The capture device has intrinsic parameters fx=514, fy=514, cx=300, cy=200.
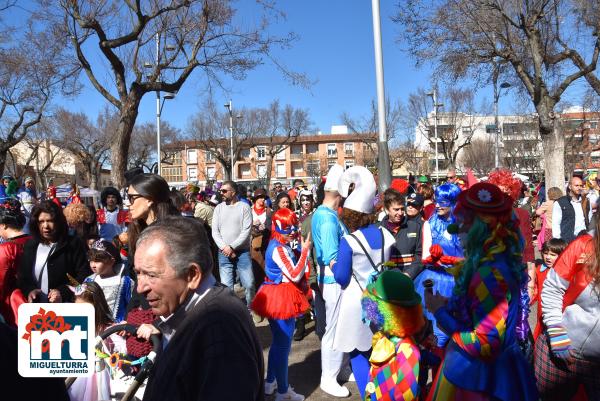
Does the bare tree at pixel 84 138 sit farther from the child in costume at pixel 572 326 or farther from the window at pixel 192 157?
the child in costume at pixel 572 326

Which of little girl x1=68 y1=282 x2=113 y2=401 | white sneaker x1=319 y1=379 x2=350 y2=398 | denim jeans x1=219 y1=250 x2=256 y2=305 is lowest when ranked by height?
white sneaker x1=319 y1=379 x2=350 y2=398

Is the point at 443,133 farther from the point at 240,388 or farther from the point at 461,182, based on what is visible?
the point at 240,388

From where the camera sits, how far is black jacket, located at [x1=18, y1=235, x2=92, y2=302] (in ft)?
14.4

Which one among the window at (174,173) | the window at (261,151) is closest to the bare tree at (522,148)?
the window at (261,151)

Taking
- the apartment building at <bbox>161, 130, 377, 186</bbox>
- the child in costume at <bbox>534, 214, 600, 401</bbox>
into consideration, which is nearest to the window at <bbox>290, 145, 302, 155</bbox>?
the apartment building at <bbox>161, 130, 377, 186</bbox>

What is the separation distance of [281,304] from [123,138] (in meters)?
8.57

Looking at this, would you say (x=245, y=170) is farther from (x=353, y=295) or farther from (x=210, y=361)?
(x=210, y=361)

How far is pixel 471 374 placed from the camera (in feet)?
9.09

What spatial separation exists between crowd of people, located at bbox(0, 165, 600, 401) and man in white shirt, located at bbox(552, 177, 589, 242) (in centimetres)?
224

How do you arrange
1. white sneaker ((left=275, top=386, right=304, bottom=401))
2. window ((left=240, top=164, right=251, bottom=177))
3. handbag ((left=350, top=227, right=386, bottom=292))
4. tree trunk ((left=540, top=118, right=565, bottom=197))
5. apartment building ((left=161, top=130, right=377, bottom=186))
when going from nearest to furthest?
1. handbag ((left=350, top=227, right=386, bottom=292))
2. white sneaker ((left=275, top=386, right=304, bottom=401))
3. tree trunk ((left=540, top=118, right=565, bottom=197))
4. apartment building ((left=161, top=130, right=377, bottom=186))
5. window ((left=240, top=164, right=251, bottom=177))

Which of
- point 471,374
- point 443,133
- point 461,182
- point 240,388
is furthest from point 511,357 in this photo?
point 443,133

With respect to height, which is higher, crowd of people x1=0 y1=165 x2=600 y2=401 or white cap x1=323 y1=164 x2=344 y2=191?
white cap x1=323 y1=164 x2=344 y2=191

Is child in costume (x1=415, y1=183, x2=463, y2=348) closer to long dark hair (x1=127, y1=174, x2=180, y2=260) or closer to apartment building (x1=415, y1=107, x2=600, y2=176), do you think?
long dark hair (x1=127, y1=174, x2=180, y2=260)

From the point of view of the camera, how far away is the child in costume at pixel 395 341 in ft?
10.5
